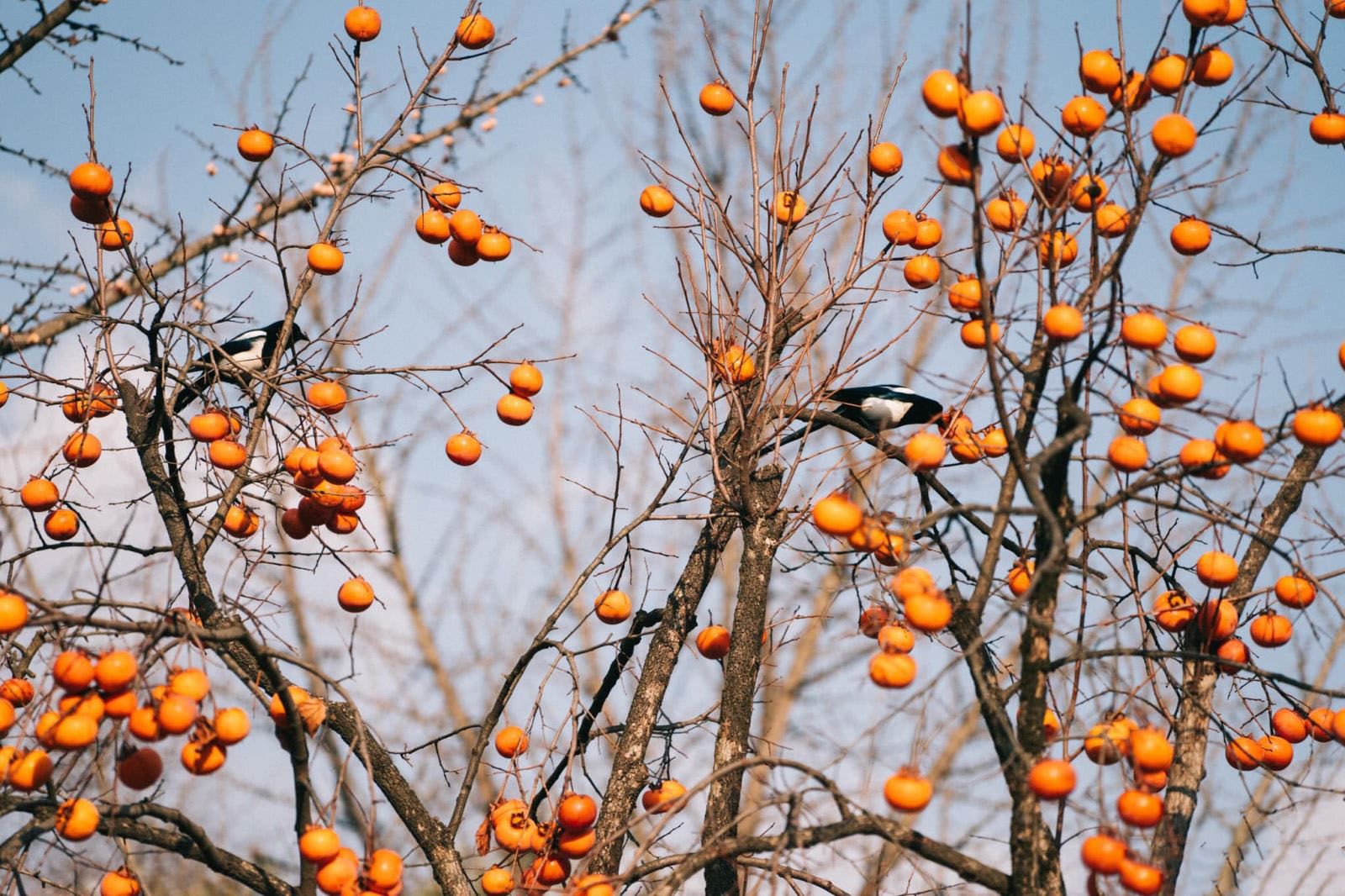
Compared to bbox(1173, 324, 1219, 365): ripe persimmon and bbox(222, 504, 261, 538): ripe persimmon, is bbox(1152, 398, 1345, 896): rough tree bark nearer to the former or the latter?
bbox(1173, 324, 1219, 365): ripe persimmon

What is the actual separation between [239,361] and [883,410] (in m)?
2.27

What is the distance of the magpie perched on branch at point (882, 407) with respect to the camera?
4438mm

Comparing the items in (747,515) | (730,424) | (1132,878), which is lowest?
(1132,878)

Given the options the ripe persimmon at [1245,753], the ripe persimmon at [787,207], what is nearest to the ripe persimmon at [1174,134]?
the ripe persimmon at [787,207]

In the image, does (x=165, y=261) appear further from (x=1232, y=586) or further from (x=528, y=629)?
(x=1232, y=586)

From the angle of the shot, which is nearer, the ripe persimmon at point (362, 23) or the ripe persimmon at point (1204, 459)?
the ripe persimmon at point (1204, 459)

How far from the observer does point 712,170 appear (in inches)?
437

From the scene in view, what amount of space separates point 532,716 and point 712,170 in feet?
26.7

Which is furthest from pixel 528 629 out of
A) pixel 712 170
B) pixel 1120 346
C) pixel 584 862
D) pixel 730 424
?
pixel 1120 346

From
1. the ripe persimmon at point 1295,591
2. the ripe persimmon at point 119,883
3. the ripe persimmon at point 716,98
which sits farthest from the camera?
the ripe persimmon at point 716,98

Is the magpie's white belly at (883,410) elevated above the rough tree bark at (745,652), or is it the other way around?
the magpie's white belly at (883,410)

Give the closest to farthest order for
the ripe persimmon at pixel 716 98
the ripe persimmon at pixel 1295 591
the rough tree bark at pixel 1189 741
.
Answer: the ripe persimmon at pixel 1295 591, the rough tree bark at pixel 1189 741, the ripe persimmon at pixel 716 98

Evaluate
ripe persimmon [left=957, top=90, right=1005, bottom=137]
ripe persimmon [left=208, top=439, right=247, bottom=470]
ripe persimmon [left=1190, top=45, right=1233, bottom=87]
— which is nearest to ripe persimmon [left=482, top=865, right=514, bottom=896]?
ripe persimmon [left=208, top=439, right=247, bottom=470]

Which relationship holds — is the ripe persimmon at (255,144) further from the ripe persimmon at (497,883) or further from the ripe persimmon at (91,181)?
the ripe persimmon at (497,883)
